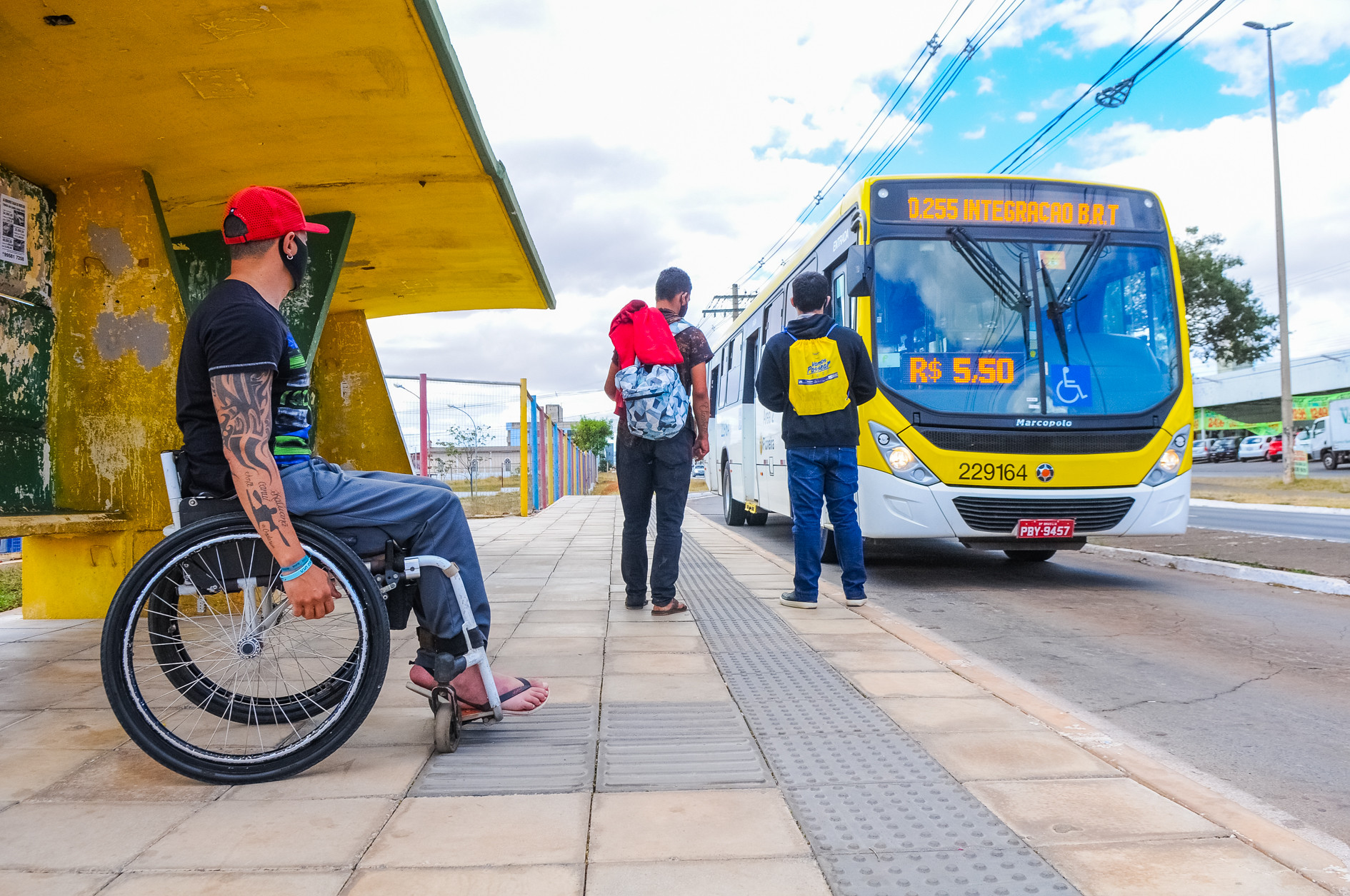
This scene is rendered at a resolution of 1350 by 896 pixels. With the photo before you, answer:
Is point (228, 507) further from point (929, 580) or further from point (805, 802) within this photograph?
point (929, 580)

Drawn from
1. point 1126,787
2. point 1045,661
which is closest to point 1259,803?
point 1126,787

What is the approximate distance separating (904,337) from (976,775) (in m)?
4.68

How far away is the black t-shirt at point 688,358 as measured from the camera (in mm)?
5004

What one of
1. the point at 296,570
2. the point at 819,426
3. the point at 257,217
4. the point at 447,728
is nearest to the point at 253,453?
the point at 296,570

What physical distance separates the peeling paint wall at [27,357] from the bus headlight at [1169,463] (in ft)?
22.9

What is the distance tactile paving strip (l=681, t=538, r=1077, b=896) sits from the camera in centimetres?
188

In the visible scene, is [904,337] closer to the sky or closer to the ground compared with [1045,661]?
closer to the sky

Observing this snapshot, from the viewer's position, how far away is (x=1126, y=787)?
94.4 inches

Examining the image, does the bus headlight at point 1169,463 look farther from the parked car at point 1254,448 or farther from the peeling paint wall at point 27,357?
the parked car at point 1254,448

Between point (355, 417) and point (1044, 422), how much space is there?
19.0 feet

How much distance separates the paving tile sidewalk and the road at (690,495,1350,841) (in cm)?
62

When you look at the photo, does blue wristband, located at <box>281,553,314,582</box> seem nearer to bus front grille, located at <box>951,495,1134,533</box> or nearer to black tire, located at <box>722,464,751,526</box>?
bus front grille, located at <box>951,495,1134,533</box>

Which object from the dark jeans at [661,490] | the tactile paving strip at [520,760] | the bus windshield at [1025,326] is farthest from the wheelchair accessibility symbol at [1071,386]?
the tactile paving strip at [520,760]

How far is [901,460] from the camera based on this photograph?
6504 mm
